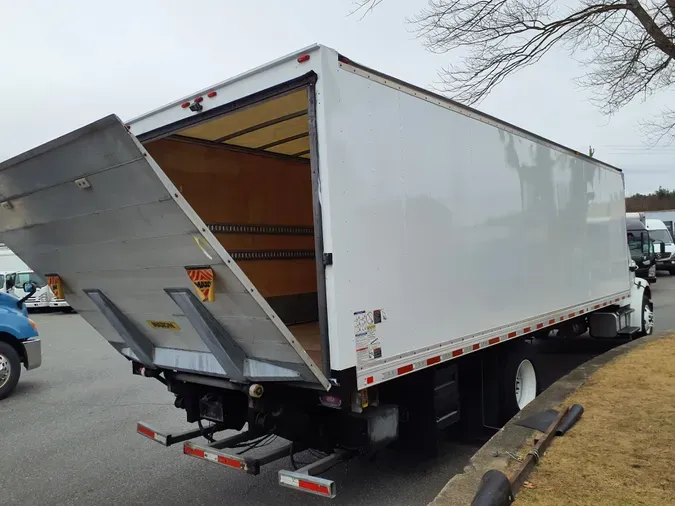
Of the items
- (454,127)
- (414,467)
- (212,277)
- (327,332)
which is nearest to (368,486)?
(414,467)

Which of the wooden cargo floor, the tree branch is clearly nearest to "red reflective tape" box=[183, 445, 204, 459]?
the wooden cargo floor

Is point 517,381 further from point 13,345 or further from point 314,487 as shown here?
point 13,345

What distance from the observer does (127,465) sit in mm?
5527

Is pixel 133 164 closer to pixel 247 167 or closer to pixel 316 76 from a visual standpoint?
pixel 316 76

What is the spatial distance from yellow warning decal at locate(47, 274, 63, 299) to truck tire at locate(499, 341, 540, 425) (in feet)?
13.7

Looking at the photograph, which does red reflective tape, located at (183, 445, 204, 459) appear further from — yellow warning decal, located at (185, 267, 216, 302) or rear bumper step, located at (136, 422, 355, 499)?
yellow warning decal, located at (185, 267, 216, 302)

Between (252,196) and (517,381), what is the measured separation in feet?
11.6

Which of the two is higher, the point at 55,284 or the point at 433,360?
the point at 55,284

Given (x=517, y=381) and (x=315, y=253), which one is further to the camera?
(x=517, y=381)

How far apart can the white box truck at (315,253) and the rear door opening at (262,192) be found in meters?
0.02

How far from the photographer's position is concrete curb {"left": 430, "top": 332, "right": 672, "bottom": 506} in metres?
3.89

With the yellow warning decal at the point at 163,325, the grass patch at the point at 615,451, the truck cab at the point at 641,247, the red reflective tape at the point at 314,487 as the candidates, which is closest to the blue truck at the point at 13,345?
the yellow warning decal at the point at 163,325

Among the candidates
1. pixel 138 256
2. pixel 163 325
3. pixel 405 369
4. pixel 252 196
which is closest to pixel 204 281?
pixel 138 256

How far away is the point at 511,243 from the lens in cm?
593
